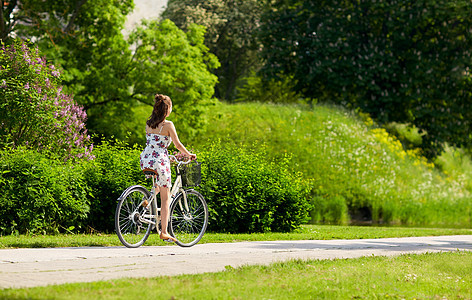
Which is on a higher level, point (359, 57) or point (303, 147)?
point (359, 57)

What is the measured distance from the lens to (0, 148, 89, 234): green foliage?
10453 millimetres

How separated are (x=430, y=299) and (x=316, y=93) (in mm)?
26119

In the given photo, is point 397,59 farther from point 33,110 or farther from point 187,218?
point 187,218

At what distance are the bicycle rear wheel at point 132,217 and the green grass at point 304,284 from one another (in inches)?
91.9

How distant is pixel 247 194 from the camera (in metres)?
12.3

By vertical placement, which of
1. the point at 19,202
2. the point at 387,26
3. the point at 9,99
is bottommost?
the point at 19,202

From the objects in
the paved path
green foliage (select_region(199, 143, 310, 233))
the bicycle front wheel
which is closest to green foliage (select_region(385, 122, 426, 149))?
green foliage (select_region(199, 143, 310, 233))

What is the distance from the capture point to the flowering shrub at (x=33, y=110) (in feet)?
43.9

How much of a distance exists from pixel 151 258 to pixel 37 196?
163 inches

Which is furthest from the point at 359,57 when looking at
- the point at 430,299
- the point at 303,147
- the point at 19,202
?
the point at 430,299

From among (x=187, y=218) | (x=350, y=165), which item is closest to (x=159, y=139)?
(x=187, y=218)

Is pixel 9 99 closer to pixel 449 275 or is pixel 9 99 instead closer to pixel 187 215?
pixel 187 215

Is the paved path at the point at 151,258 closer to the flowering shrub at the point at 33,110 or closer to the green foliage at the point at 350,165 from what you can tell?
the flowering shrub at the point at 33,110

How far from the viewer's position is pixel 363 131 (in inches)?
1105
